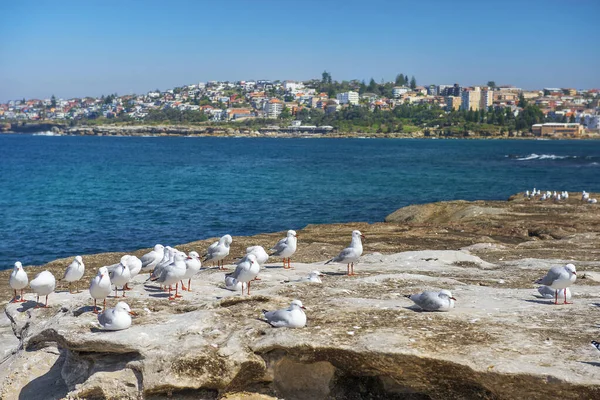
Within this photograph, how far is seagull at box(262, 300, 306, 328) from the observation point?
9.93m

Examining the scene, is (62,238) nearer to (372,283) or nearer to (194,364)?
(372,283)

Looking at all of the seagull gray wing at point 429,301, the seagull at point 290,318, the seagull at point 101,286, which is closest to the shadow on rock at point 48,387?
the seagull at point 101,286

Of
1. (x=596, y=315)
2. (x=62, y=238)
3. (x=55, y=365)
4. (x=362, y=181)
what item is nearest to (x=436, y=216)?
(x=62, y=238)

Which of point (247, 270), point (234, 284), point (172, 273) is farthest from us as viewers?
point (234, 284)

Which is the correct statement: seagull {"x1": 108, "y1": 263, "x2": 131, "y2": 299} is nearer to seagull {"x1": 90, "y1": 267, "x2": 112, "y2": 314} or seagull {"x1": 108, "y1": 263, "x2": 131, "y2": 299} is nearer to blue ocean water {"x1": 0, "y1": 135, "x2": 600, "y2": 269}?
seagull {"x1": 90, "y1": 267, "x2": 112, "y2": 314}

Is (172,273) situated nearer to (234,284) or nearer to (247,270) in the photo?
(247,270)

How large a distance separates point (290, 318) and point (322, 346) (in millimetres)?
772

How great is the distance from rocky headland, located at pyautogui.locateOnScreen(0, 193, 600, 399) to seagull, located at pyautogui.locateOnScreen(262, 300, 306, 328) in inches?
4.8

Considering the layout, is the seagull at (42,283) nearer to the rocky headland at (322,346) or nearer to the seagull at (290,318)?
the rocky headland at (322,346)

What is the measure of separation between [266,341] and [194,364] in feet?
3.55

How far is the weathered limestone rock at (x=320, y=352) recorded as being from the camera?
28.9 ft

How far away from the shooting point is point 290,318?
9930 mm

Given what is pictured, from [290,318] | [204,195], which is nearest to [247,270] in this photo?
[290,318]

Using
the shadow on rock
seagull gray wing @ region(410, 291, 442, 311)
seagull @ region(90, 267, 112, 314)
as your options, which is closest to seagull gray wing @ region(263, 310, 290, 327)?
seagull gray wing @ region(410, 291, 442, 311)
